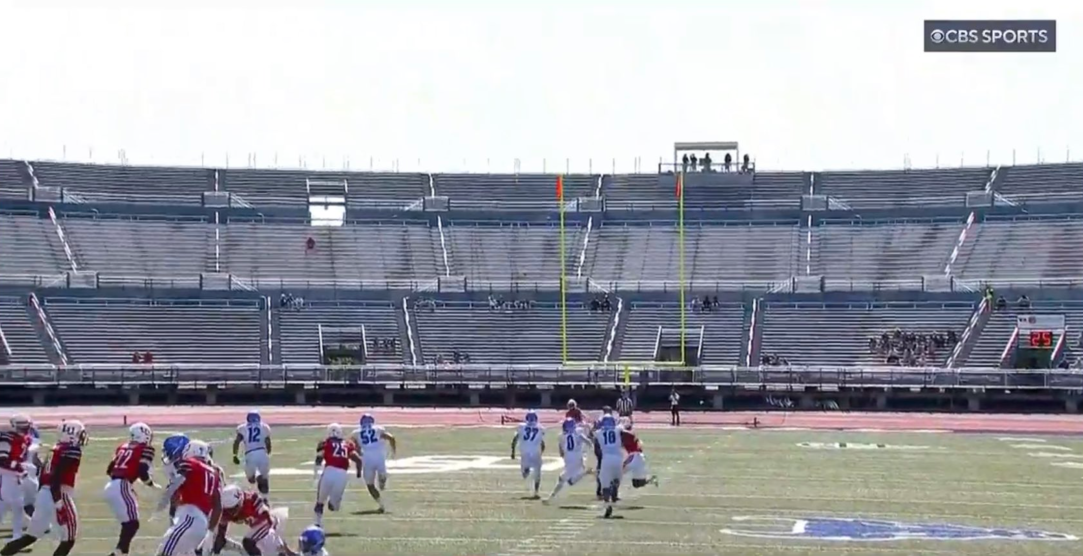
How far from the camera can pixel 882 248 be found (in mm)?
59781

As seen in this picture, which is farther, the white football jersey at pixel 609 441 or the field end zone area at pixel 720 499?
the white football jersey at pixel 609 441

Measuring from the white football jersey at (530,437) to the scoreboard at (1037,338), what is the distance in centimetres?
3230

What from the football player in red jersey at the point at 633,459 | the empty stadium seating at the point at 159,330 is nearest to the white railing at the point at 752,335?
the empty stadium seating at the point at 159,330

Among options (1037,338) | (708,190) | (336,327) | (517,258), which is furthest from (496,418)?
(708,190)

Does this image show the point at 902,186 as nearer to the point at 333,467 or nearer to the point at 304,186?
the point at 304,186

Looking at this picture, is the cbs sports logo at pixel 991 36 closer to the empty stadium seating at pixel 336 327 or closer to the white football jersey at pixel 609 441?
the white football jersey at pixel 609 441

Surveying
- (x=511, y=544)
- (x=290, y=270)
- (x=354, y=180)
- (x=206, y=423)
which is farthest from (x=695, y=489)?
(x=354, y=180)

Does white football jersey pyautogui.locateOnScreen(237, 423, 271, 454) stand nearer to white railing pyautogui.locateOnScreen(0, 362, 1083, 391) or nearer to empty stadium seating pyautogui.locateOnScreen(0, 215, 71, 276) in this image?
white railing pyautogui.locateOnScreen(0, 362, 1083, 391)

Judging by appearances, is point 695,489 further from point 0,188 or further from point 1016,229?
point 0,188

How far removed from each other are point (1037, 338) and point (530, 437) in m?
33.2

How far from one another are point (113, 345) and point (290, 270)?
844 centimetres

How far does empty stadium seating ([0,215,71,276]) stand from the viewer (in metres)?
56.9

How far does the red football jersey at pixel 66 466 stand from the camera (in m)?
15.7

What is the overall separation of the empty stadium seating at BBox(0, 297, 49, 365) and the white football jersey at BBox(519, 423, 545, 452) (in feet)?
109
